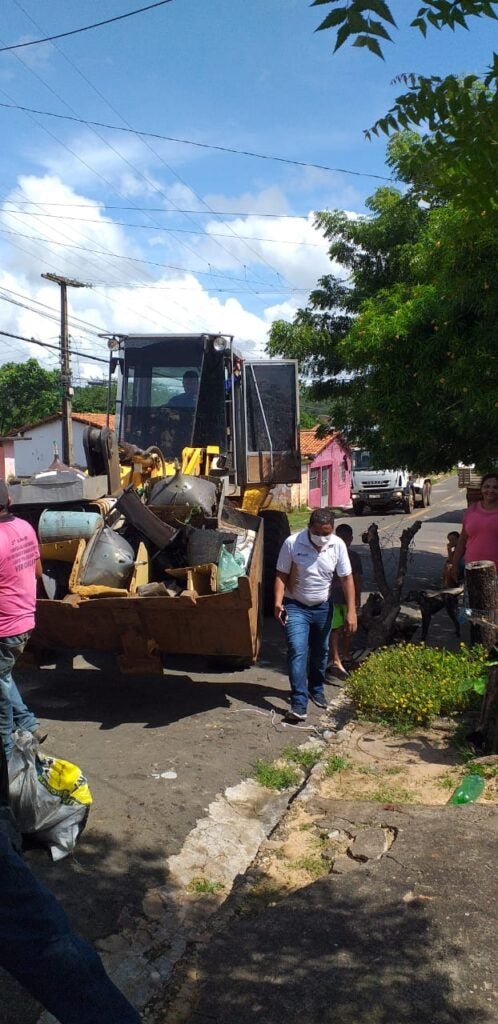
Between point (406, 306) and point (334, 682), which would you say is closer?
point (334, 682)

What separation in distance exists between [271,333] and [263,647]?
701 cm

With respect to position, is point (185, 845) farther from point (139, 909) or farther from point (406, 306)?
point (406, 306)

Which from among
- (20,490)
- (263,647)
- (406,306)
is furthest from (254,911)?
(406,306)

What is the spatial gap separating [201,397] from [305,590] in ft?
8.60

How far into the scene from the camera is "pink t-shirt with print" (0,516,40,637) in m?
4.45

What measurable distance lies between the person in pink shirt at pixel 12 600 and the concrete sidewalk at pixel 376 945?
158 cm

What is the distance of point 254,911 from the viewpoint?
3.58 meters

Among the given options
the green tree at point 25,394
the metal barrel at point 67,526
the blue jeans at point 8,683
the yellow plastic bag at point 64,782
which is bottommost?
the yellow plastic bag at point 64,782

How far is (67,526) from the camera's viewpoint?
594 cm

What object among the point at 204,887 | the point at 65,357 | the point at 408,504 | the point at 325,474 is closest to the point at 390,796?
the point at 204,887

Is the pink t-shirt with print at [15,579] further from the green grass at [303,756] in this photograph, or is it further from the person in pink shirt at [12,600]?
the green grass at [303,756]

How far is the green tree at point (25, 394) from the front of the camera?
1833 inches

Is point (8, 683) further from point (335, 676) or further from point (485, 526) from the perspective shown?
point (485, 526)

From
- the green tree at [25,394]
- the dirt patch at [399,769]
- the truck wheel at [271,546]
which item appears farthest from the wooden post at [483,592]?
the green tree at [25,394]
